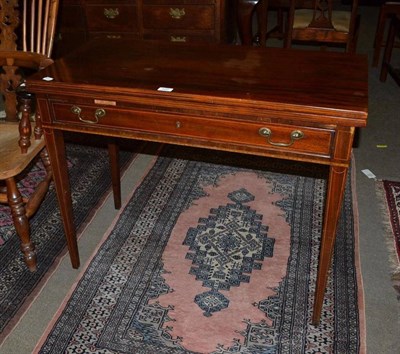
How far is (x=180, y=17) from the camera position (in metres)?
3.36

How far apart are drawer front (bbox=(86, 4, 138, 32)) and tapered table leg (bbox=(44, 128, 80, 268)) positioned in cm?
193

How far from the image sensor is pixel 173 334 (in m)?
1.79

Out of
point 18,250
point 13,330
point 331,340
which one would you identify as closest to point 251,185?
point 331,340

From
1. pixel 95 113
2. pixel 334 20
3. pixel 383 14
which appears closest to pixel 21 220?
pixel 95 113

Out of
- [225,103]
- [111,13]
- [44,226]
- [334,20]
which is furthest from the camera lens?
[334,20]

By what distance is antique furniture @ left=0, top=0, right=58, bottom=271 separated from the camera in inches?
74.3

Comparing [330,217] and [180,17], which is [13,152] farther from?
[180,17]

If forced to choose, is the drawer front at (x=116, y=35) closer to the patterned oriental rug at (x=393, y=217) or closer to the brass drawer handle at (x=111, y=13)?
the brass drawer handle at (x=111, y=13)

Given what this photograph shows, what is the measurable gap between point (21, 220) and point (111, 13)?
2053 millimetres

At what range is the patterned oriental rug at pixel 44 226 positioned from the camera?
1966 mm

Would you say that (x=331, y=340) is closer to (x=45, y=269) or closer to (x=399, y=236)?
(x=399, y=236)

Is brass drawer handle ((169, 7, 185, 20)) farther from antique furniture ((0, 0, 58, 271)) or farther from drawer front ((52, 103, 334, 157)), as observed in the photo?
drawer front ((52, 103, 334, 157))

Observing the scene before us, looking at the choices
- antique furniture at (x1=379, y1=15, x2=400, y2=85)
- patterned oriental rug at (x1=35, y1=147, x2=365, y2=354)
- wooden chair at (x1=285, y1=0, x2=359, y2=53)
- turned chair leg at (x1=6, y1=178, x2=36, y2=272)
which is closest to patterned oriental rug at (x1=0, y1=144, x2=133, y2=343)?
turned chair leg at (x1=6, y1=178, x2=36, y2=272)

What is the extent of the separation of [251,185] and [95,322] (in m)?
1.23
